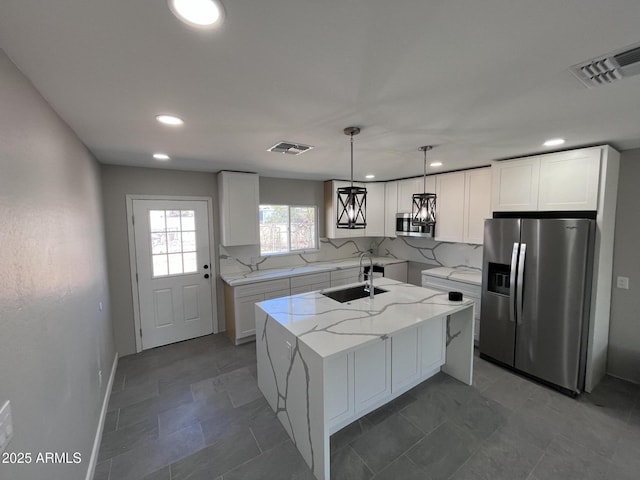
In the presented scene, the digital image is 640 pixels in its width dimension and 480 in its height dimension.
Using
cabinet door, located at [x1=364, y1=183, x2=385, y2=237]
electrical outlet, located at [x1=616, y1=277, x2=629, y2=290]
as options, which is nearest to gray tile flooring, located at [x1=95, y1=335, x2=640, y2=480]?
electrical outlet, located at [x1=616, y1=277, x2=629, y2=290]

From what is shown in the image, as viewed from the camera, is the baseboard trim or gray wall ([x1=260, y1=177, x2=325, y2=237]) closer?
the baseboard trim

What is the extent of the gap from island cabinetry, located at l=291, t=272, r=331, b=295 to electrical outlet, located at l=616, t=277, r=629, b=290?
11.1ft

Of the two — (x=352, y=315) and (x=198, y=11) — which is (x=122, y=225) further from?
(x=198, y=11)

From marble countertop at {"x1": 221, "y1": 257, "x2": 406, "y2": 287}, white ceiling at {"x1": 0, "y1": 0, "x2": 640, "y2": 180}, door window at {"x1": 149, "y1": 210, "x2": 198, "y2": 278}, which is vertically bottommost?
marble countertop at {"x1": 221, "y1": 257, "x2": 406, "y2": 287}

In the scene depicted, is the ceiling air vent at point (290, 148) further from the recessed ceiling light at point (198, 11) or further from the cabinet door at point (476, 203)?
the cabinet door at point (476, 203)

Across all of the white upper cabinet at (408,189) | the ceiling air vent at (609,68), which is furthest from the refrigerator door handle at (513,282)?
the ceiling air vent at (609,68)

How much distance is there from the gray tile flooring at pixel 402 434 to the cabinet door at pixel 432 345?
19 centimetres

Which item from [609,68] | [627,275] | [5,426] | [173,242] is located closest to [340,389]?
[5,426]

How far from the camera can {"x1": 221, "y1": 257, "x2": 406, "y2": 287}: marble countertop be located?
11.9 feet

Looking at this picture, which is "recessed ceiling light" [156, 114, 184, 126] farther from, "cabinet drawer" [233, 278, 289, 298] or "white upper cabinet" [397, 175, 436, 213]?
"white upper cabinet" [397, 175, 436, 213]

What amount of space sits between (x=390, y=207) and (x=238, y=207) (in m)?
2.66

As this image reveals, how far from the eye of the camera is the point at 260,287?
3707 mm

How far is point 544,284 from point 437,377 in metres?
1.44

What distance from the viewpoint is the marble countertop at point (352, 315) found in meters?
1.83
